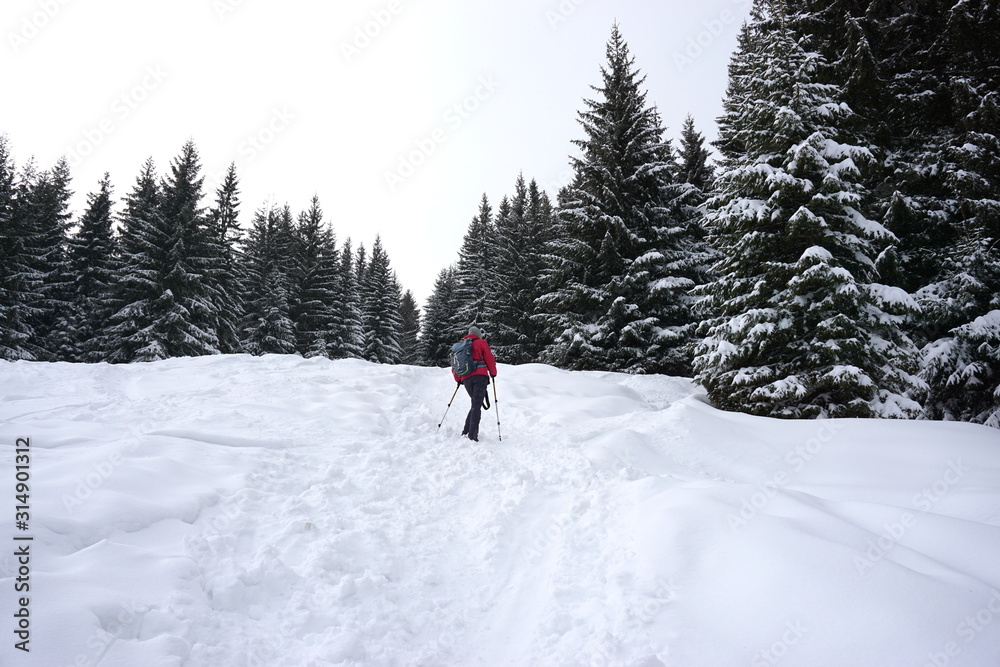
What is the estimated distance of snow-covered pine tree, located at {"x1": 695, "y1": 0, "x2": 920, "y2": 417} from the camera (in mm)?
8523

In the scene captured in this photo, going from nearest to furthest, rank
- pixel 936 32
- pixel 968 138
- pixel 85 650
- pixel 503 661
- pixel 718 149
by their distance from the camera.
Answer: pixel 85 650
pixel 503 661
pixel 968 138
pixel 936 32
pixel 718 149

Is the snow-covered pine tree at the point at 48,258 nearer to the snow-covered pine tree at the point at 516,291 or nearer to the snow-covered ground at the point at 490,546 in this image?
the snow-covered ground at the point at 490,546

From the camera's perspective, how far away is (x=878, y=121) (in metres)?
11.1

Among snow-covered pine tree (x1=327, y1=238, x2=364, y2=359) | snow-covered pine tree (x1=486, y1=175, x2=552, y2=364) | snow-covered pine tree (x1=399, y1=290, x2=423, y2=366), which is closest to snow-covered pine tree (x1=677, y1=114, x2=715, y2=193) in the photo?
snow-covered pine tree (x1=486, y1=175, x2=552, y2=364)

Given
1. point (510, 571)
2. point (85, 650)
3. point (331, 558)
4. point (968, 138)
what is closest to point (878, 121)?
point (968, 138)

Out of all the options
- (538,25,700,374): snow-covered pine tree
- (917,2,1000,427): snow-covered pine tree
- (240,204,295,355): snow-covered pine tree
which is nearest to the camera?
(917,2,1000,427): snow-covered pine tree

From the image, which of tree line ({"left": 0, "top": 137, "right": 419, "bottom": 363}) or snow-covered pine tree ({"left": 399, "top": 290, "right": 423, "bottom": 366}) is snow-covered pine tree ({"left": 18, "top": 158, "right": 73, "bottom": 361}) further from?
snow-covered pine tree ({"left": 399, "top": 290, "right": 423, "bottom": 366})

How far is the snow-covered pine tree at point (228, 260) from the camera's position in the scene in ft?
77.5

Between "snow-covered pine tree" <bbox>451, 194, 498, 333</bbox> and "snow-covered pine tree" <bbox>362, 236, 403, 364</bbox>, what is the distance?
575cm

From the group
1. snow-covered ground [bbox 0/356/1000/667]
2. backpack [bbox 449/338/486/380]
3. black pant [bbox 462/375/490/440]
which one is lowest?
snow-covered ground [bbox 0/356/1000/667]

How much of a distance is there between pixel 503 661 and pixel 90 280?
32.5 m

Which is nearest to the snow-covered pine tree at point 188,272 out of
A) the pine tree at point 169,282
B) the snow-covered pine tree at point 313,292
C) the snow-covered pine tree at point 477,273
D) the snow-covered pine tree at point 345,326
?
the pine tree at point 169,282

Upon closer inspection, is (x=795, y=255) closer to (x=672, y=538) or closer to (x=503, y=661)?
(x=672, y=538)

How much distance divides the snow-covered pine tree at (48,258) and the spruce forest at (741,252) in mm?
137
